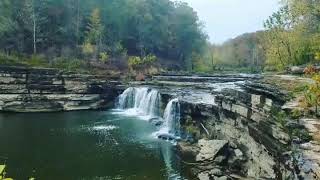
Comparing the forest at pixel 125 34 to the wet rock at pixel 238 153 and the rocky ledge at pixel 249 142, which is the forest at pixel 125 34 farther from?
the wet rock at pixel 238 153

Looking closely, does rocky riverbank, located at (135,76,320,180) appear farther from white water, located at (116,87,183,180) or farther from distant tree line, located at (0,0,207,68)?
distant tree line, located at (0,0,207,68)

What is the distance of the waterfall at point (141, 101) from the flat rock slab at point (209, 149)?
58.7 ft

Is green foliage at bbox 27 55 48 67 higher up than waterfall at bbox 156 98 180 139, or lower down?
higher up

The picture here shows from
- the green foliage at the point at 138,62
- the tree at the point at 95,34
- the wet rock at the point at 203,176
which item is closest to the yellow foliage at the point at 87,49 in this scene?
the tree at the point at 95,34

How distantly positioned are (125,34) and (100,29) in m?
12.7

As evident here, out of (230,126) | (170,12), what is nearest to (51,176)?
(230,126)

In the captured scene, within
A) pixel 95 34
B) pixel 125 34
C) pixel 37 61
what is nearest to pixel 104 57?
pixel 95 34

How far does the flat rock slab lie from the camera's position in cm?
2675

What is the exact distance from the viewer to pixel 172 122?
127 ft

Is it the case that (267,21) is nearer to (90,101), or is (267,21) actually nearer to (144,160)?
(90,101)

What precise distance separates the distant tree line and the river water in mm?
23887

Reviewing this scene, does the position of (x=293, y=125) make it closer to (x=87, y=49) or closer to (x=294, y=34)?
(x=294, y=34)

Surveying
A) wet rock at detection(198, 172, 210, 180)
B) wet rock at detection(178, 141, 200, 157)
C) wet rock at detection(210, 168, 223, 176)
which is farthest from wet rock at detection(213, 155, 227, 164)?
wet rock at detection(178, 141, 200, 157)

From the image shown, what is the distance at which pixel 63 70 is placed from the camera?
5256 centimetres
